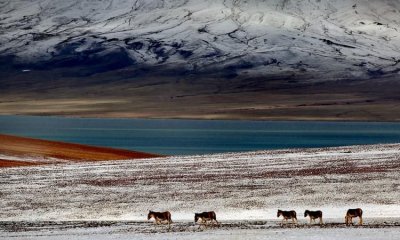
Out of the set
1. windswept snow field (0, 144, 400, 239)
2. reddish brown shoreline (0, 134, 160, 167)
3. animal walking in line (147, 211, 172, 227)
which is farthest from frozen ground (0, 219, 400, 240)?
reddish brown shoreline (0, 134, 160, 167)

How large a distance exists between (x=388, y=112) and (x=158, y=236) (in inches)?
6055

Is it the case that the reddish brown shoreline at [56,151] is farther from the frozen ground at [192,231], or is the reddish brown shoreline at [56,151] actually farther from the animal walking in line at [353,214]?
the animal walking in line at [353,214]

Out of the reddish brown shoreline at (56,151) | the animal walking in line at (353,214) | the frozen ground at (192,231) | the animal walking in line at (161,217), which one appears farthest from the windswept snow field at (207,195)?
the reddish brown shoreline at (56,151)

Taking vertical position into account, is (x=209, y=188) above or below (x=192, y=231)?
above

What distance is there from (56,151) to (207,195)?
3098cm

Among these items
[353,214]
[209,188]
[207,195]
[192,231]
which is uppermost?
[209,188]

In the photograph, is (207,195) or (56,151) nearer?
(207,195)

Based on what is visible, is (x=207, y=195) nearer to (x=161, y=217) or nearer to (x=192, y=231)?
(x=161, y=217)

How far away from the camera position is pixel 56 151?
6178 centimetres

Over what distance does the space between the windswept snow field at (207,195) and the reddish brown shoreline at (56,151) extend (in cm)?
1346

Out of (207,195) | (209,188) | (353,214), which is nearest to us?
(353,214)

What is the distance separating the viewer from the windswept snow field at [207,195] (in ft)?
77.9

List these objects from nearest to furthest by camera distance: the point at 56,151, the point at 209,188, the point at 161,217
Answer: the point at 161,217 < the point at 209,188 < the point at 56,151

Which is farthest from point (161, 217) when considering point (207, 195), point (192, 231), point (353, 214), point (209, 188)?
point (209, 188)
